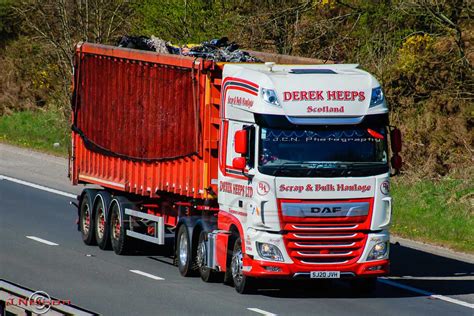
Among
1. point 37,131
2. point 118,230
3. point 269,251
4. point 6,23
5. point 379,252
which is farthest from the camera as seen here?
point 6,23

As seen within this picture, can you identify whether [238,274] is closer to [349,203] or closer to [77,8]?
[349,203]

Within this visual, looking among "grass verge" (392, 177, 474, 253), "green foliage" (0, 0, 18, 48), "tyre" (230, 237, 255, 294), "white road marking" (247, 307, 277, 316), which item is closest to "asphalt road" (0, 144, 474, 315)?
"white road marking" (247, 307, 277, 316)

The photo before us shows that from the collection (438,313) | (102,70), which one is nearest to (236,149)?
(438,313)

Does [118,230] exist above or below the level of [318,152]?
below

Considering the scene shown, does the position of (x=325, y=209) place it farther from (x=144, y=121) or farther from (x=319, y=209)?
(x=144, y=121)

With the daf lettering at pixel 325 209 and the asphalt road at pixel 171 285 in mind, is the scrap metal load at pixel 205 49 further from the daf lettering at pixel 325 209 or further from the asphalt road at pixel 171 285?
the daf lettering at pixel 325 209

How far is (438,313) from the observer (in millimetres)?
16734

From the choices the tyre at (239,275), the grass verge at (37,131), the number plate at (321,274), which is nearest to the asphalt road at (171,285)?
the tyre at (239,275)

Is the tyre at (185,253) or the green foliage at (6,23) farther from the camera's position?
the green foliage at (6,23)

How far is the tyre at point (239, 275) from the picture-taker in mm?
17750

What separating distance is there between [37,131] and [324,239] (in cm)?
2620

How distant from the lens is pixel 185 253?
64.2ft

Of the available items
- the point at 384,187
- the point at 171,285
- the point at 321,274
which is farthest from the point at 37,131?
the point at 321,274

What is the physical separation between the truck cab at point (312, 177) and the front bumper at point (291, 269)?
0.01m
